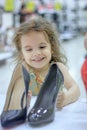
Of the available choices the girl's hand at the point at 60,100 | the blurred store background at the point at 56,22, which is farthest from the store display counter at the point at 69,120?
the blurred store background at the point at 56,22

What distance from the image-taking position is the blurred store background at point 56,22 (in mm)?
3421

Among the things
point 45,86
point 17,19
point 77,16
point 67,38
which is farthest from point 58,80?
point 77,16

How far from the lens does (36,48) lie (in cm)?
78

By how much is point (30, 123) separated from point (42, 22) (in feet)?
1.24

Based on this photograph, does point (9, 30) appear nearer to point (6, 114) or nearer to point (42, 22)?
point (42, 22)

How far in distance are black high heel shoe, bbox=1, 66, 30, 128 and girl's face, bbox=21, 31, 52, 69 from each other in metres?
0.11

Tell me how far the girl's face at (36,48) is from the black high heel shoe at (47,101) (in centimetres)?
14

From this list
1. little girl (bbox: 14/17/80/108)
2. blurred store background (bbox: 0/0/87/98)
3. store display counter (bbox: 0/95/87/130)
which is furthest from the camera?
blurred store background (bbox: 0/0/87/98)

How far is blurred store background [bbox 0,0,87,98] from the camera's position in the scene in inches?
135

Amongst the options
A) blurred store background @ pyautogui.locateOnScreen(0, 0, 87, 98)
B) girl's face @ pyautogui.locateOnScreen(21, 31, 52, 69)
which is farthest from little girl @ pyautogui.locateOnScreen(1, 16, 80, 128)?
blurred store background @ pyautogui.locateOnScreen(0, 0, 87, 98)

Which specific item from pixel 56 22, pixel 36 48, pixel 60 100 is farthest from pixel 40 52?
pixel 56 22

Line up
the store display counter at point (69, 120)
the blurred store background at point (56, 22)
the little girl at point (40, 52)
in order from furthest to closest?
the blurred store background at point (56, 22)
the little girl at point (40, 52)
the store display counter at point (69, 120)

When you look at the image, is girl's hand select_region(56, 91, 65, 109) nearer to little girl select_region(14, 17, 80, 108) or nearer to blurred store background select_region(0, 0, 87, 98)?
little girl select_region(14, 17, 80, 108)

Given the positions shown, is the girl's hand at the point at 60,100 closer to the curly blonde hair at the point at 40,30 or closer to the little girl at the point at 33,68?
the little girl at the point at 33,68
